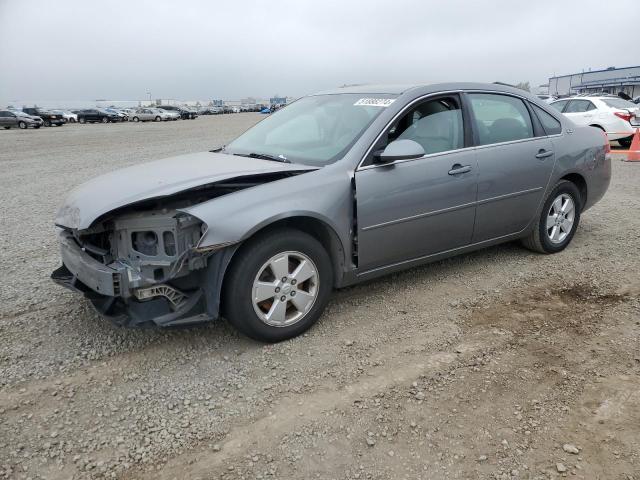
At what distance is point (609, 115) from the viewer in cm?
1350

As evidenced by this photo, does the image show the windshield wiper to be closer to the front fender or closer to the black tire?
the front fender

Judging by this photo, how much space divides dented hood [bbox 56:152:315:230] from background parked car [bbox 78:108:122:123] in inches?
1919

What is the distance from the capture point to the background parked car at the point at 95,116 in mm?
47125

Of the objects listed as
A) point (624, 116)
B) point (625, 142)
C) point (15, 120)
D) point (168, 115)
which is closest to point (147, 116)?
point (168, 115)

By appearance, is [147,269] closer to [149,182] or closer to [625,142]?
[149,182]

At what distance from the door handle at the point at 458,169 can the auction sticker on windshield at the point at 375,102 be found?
0.70m

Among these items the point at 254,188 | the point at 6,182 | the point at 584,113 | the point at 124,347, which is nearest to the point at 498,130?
A: the point at 254,188

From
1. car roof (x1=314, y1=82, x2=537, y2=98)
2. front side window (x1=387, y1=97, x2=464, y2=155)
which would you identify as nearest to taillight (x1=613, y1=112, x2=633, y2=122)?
car roof (x1=314, y1=82, x2=537, y2=98)

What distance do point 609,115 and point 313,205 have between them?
13.1 meters

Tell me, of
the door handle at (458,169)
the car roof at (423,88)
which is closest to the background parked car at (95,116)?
the car roof at (423,88)

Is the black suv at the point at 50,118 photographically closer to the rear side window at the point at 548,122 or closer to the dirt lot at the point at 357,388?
the dirt lot at the point at 357,388

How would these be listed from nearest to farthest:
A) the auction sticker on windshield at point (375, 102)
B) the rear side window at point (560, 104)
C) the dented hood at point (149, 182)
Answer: the dented hood at point (149, 182), the auction sticker on windshield at point (375, 102), the rear side window at point (560, 104)

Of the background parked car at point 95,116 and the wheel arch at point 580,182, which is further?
the background parked car at point 95,116

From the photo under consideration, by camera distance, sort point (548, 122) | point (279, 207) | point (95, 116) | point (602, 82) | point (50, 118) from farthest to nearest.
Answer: point (602, 82) → point (95, 116) → point (50, 118) → point (548, 122) → point (279, 207)
